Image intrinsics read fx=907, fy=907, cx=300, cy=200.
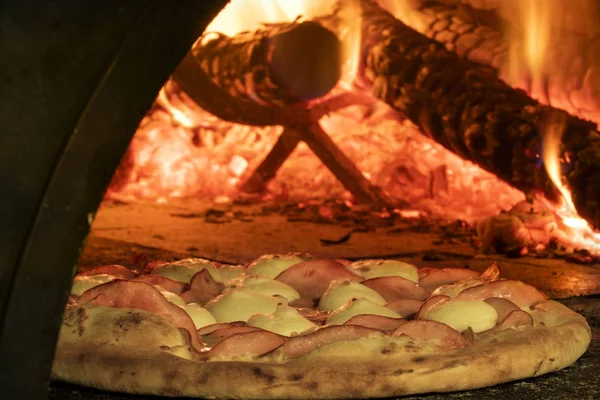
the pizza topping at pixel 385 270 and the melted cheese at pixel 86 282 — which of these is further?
the pizza topping at pixel 385 270

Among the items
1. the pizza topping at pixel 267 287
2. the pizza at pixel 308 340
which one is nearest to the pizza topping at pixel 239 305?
the pizza at pixel 308 340

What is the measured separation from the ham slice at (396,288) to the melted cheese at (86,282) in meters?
0.67

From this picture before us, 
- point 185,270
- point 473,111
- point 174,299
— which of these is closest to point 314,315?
point 174,299

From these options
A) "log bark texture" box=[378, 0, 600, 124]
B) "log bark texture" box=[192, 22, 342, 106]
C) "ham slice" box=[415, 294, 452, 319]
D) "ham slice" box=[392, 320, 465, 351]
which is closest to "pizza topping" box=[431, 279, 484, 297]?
"ham slice" box=[415, 294, 452, 319]

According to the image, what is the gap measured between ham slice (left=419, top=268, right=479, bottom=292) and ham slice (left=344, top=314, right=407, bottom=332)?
2.01 feet

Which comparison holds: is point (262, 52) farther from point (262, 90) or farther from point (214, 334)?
point (214, 334)

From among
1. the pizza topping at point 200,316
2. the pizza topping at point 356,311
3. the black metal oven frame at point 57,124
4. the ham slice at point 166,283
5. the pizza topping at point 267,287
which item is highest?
the black metal oven frame at point 57,124

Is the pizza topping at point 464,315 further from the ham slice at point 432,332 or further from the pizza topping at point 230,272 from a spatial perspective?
the pizza topping at point 230,272

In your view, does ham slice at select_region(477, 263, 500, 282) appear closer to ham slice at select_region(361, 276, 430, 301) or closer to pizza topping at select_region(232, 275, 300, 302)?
ham slice at select_region(361, 276, 430, 301)

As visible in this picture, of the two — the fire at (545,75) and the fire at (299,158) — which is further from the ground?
the fire at (545,75)

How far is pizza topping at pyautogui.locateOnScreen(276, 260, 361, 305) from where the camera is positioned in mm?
2375

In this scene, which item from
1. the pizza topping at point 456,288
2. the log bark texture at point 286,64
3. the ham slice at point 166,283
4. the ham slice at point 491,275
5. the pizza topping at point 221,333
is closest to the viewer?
the pizza topping at point 221,333

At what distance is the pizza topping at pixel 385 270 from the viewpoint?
2512 mm

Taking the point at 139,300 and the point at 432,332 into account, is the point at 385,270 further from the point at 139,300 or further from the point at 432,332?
the point at 139,300
